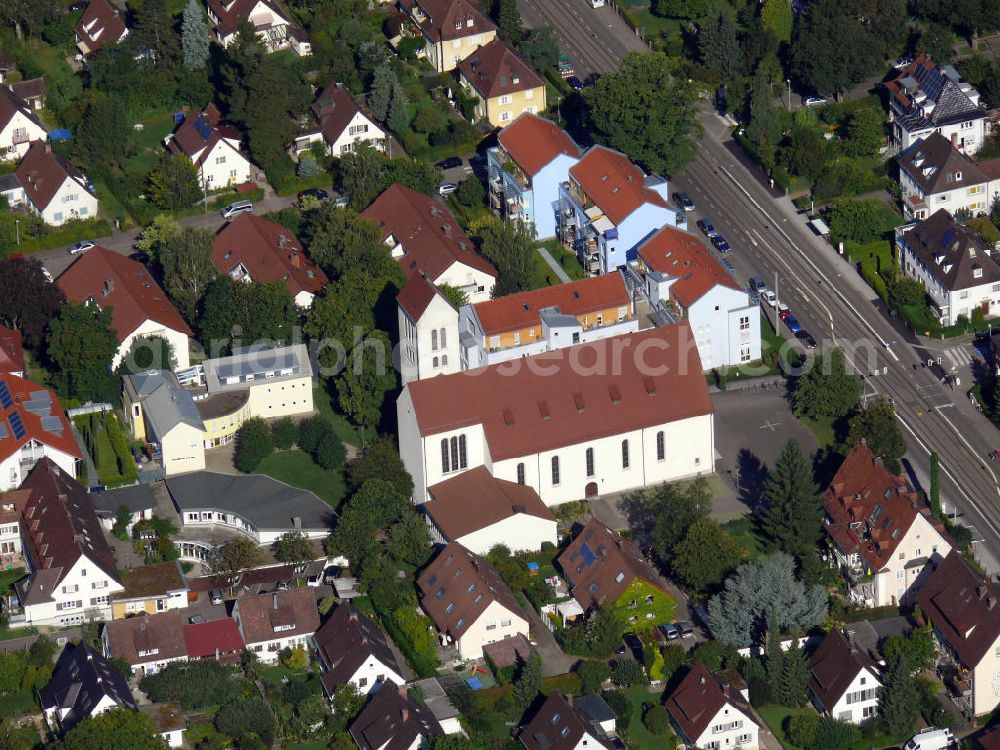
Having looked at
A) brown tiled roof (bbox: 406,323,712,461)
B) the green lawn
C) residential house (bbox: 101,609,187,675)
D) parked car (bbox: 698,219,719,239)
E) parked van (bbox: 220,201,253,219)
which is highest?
parked van (bbox: 220,201,253,219)

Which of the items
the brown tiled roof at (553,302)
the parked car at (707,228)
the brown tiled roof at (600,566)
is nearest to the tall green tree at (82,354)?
the brown tiled roof at (553,302)

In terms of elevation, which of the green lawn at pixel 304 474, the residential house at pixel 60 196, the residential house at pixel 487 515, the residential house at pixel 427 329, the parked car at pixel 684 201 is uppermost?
the residential house at pixel 60 196

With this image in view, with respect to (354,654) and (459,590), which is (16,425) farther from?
(459,590)

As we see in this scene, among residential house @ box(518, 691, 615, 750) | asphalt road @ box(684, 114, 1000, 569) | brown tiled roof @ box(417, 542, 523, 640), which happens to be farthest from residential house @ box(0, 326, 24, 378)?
asphalt road @ box(684, 114, 1000, 569)

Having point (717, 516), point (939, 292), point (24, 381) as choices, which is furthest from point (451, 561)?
point (939, 292)

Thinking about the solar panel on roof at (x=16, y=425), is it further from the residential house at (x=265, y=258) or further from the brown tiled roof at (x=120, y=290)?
the residential house at (x=265, y=258)

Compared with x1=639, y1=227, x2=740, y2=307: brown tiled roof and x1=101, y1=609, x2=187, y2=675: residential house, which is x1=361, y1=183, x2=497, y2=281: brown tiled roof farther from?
x1=101, y1=609, x2=187, y2=675: residential house
